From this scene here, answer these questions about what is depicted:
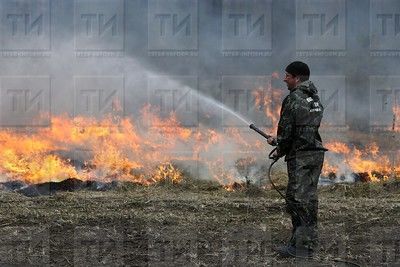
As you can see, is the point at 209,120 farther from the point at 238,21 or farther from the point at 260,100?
the point at 238,21

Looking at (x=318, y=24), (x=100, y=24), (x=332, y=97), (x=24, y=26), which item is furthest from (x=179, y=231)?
(x=318, y=24)

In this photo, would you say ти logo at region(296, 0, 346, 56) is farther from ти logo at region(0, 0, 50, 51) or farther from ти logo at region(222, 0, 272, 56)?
ти logo at region(0, 0, 50, 51)

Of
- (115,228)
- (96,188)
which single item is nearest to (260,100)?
(96,188)

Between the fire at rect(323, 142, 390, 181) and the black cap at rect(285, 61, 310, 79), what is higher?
the black cap at rect(285, 61, 310, 79)

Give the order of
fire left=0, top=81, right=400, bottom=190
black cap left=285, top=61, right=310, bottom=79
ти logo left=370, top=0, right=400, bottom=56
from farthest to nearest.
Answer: ти logo left=370, top=0, right=400, bottom=56
fire left=0, top=81, right=400, bottom=190
black cap left=285, top=61, right=310, bottom=79

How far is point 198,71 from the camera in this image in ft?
59.9

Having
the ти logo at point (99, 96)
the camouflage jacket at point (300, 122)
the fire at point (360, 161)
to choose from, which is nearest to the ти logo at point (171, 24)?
the ти logo at point (99, 96)

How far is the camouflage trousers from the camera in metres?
6.47

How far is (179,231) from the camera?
7.61 metres

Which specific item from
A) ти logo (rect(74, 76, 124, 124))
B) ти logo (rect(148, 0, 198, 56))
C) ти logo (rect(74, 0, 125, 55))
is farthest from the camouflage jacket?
ти logo (rect(74, 0, 125, 55))

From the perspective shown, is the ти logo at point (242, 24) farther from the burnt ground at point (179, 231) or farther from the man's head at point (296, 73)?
the man's head at point (296, 73)

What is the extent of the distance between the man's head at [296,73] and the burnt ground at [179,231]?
2284 mm

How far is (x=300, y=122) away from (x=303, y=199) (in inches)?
39.0

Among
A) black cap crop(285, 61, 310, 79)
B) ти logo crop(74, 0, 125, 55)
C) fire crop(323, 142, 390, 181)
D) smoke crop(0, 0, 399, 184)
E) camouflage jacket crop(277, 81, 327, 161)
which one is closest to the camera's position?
camouflage jacket crop(277, 81, 327, 161)
